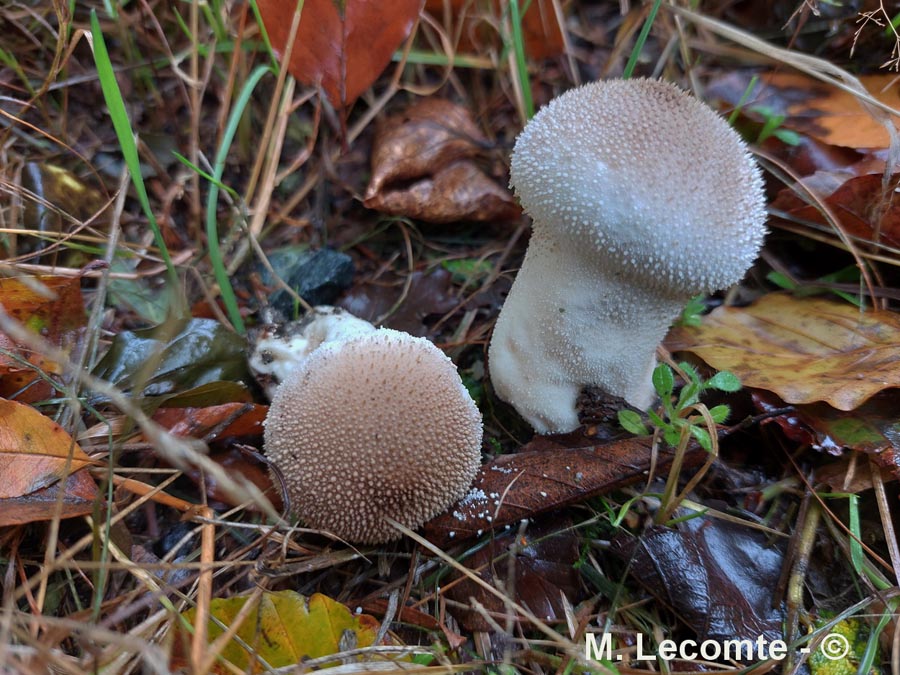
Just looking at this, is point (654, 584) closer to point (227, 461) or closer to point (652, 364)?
point (652, 364)

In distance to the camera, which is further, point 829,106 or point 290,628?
point 829,106

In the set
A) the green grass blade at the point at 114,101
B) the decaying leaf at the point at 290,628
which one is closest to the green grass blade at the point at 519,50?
the green grass blade at the point at 114,101

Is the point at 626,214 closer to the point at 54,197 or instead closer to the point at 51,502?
the point at 51,502

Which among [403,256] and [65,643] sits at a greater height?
[403,256]

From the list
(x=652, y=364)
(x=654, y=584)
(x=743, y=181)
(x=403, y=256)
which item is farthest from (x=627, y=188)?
(x=403, y=256)

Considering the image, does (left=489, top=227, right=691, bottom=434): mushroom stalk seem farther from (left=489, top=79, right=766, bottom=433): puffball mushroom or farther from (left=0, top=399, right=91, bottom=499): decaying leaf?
(left=0, top=399, right=91, bottom=499): decaying leaf

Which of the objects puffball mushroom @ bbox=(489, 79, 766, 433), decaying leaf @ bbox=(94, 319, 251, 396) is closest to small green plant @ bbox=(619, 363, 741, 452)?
puffball mushroom @ bbox=(489, 79, 766, 433)

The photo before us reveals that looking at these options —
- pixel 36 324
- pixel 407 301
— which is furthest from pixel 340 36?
pixel 36 324
